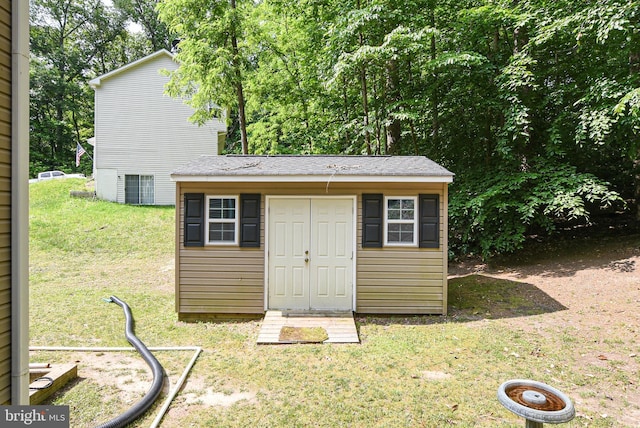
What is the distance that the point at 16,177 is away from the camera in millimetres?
2275

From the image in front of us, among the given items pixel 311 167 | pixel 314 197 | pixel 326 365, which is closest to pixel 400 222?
pixel 314 197

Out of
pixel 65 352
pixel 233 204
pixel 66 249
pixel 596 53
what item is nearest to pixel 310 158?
pixel 233 204

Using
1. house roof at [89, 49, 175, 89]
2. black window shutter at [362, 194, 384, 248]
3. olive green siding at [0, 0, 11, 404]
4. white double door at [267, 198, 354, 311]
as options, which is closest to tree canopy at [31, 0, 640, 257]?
black window shutter at [362, 194, 384, 248]

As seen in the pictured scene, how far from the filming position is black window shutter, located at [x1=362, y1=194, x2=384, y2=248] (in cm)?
636

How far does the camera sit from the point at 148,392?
3.77 meters

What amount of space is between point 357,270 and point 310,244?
3.37ft

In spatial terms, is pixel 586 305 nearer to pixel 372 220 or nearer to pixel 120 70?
pixel 372 220

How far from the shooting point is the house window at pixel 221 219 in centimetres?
632

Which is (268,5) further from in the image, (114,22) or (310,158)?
(114,22)

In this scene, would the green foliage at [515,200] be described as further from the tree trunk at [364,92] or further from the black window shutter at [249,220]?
the black window shutter at [249,220]

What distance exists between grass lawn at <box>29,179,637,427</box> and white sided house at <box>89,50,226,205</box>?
9.49m

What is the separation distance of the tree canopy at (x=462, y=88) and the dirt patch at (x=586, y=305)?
2.91 feet

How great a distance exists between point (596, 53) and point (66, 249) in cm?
1754

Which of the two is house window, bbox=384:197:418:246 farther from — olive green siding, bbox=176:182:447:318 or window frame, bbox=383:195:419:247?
olive green siding, bbox=176:182:447:318
